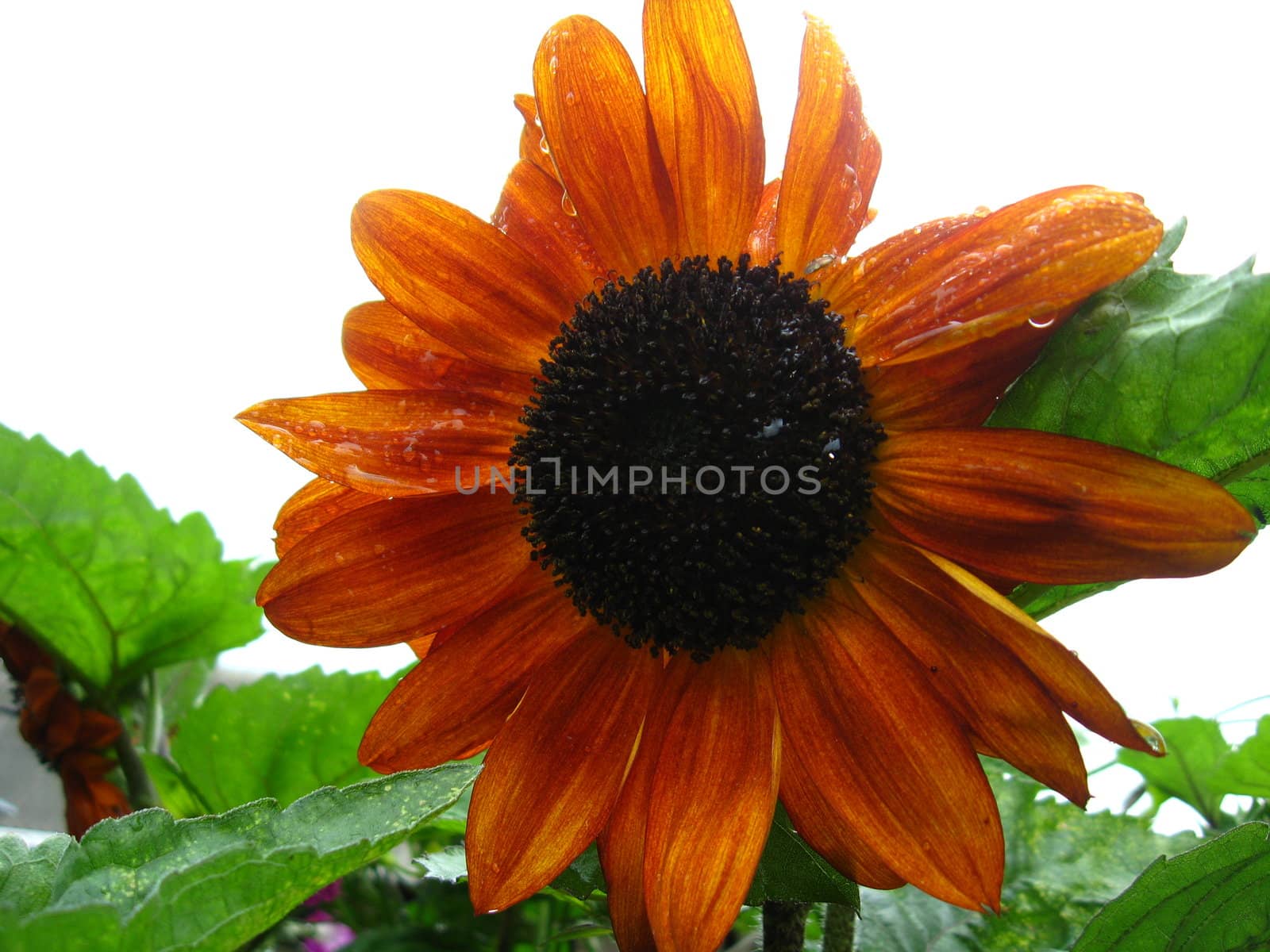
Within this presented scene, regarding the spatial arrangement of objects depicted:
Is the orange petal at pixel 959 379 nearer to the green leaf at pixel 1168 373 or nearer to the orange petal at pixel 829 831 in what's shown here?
the green leaf at pixel 1168 373

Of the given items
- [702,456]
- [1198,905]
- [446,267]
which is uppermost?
[446,267]

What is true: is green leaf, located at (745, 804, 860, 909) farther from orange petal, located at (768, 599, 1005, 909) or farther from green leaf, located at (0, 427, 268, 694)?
green leaf, located at (0, 427, 268, 694)

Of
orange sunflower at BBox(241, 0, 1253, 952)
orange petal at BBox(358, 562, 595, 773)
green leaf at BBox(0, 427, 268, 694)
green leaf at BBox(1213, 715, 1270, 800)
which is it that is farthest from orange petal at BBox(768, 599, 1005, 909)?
green leaf at BBox(0, 427, 268, 694)

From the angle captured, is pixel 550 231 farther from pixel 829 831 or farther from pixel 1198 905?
pixel 1198 905

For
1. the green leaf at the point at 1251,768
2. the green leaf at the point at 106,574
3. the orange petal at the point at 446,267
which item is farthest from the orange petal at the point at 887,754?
the green leaf at the point at 106,574

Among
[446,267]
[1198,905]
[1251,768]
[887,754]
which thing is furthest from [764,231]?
[1251,768]

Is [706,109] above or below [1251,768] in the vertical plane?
above
